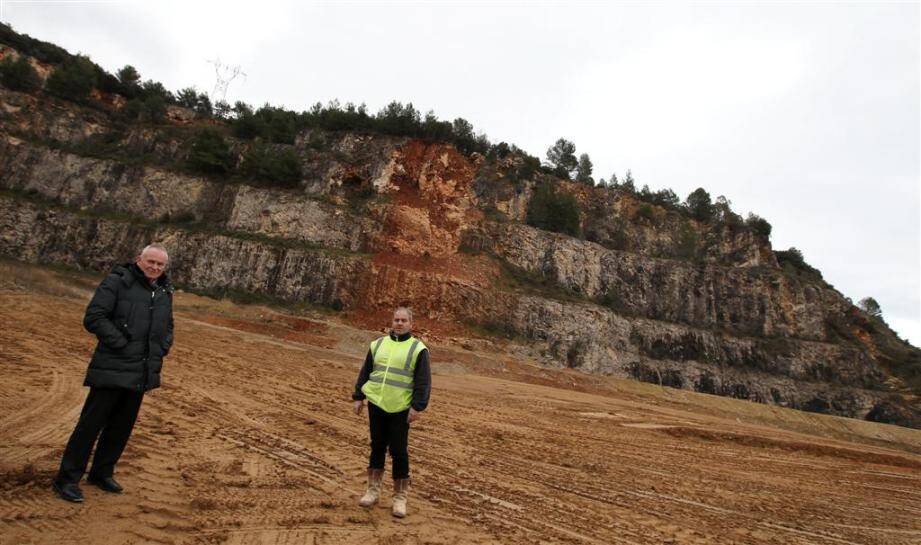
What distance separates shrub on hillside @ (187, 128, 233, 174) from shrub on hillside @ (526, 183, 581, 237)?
87.5ft

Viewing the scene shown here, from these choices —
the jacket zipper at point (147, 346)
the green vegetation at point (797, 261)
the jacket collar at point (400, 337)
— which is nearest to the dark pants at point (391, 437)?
the jacket collar at point (400, 337)

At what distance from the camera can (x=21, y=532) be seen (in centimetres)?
304

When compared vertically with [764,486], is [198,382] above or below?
below

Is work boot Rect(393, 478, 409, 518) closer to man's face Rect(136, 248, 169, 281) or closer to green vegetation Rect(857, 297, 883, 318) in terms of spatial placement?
man's face Rect(136, 248, 169, 281)

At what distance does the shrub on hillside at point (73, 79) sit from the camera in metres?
37.1

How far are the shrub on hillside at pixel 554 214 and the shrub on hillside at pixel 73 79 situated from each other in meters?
39.1

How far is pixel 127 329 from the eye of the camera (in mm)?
3820

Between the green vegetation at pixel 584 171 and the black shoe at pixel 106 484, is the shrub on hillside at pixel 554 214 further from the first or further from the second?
the black shoe at pixel 106 484

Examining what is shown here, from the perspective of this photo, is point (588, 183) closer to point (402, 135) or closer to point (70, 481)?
point (402, 135)

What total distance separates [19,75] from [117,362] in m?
46.5

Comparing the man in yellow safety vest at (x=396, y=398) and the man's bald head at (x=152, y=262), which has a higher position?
the man's bald head at (x=152, y=262)

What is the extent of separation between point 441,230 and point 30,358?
2965cm

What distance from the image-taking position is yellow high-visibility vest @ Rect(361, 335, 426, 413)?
14.2ft

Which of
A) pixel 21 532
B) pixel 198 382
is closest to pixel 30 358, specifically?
pixel 198 382
